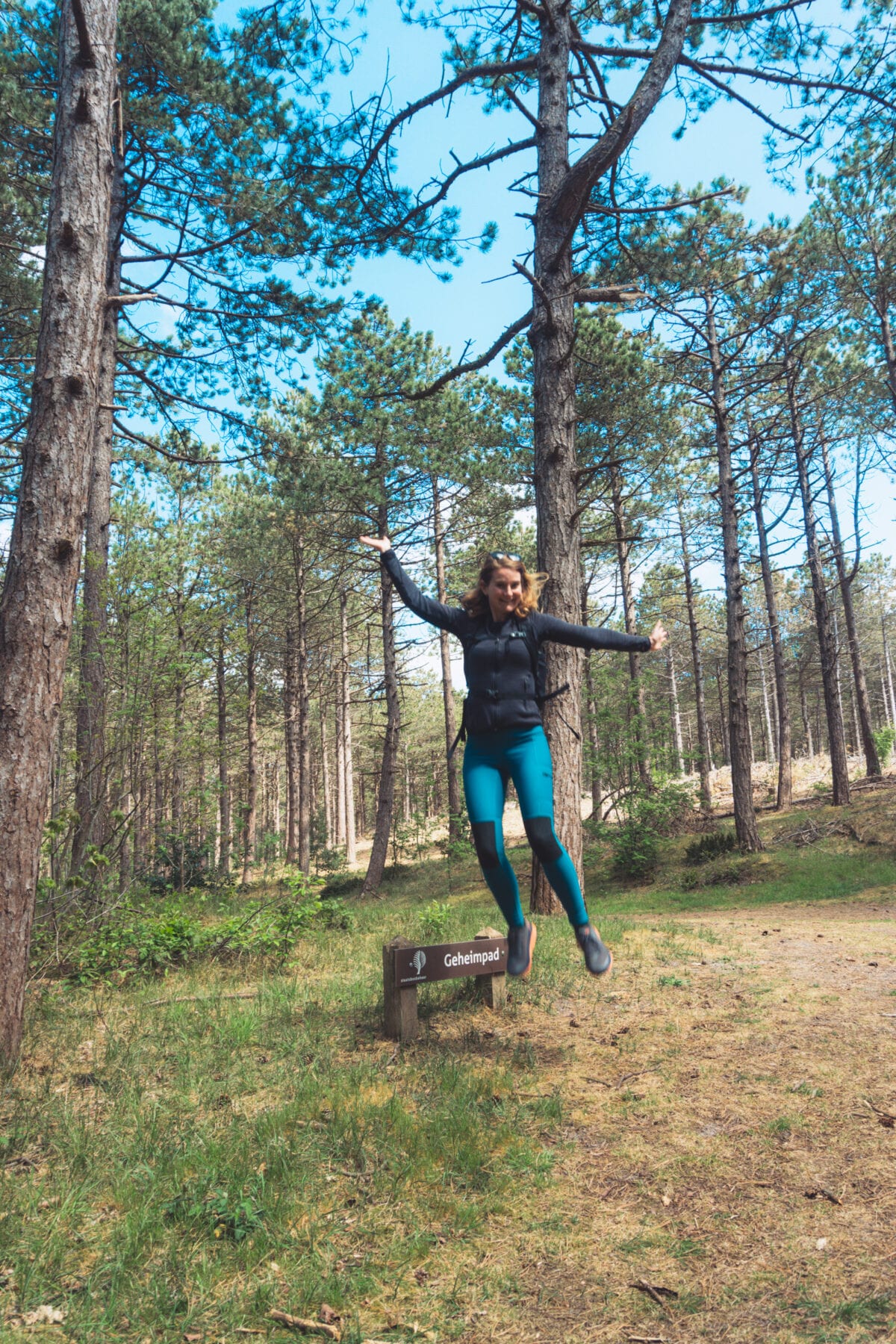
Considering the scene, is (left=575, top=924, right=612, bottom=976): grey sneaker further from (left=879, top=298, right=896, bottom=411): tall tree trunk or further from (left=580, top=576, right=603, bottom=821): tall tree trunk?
(left=879, top=298, right=896, bottom=411): tall tree trunk

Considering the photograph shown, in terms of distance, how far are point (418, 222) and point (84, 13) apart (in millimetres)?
4272

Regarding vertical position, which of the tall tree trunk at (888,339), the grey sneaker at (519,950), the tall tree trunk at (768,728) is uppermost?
the tall tree trunk at (888,339)

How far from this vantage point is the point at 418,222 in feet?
28.1

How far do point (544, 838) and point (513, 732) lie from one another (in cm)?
56

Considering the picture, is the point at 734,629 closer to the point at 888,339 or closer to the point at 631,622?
the point at 888,339

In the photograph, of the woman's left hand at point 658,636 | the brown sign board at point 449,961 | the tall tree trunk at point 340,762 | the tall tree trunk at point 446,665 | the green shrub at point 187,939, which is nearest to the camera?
the woman's left hand at point 658,636

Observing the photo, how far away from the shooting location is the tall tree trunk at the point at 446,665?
64.3ft

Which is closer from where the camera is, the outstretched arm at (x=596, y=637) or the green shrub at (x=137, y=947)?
the outstretched arm at (x=596, y=637)

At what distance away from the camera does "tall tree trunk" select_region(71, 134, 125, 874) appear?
7.14 metres

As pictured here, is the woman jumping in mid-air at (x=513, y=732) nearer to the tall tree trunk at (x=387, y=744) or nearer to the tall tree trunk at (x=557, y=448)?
the tall tree trunk at (x=557, y=448)

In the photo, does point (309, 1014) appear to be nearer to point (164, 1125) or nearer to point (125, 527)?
point (164, 1125)

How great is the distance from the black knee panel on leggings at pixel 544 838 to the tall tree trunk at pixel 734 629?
12000mm

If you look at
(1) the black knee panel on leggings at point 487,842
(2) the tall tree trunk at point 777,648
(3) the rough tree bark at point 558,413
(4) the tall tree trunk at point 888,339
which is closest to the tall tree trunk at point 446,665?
(2) the tall tree trunk at point 777,648

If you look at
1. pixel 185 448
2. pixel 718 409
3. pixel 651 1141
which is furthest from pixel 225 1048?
pixel 718 409
